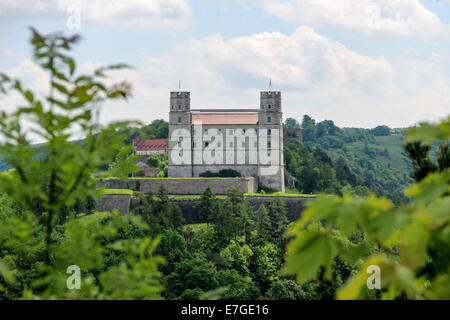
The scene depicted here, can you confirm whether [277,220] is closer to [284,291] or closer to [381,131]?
[284,291]

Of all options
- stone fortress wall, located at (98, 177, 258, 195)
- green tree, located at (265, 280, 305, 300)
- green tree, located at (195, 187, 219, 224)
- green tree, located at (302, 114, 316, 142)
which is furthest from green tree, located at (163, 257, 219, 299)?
green tree, located at (302, 114, 316, 142)

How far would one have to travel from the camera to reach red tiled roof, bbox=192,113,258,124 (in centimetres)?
5700

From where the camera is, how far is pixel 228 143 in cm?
5644

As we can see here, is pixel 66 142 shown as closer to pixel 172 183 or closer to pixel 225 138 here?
pixel 172 183

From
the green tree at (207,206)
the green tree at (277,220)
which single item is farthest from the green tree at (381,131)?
the green tree at (207,206)

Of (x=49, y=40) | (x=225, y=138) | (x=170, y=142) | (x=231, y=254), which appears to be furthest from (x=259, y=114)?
(x=49, y=40)

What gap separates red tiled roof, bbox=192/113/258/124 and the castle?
19cm

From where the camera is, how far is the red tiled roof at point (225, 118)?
5700 cm

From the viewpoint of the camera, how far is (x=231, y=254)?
41.8 meters

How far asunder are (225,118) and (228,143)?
277cm

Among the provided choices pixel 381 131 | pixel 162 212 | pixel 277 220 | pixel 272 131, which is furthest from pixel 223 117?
pixel 381 131

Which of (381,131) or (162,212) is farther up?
(381,131)

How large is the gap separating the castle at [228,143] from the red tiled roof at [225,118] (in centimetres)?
19

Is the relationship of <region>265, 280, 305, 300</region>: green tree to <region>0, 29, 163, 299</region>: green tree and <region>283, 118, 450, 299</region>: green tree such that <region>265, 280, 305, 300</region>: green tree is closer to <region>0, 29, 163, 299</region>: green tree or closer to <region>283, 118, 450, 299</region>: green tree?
<region>0, 29, 163, 299</region>: green tree
